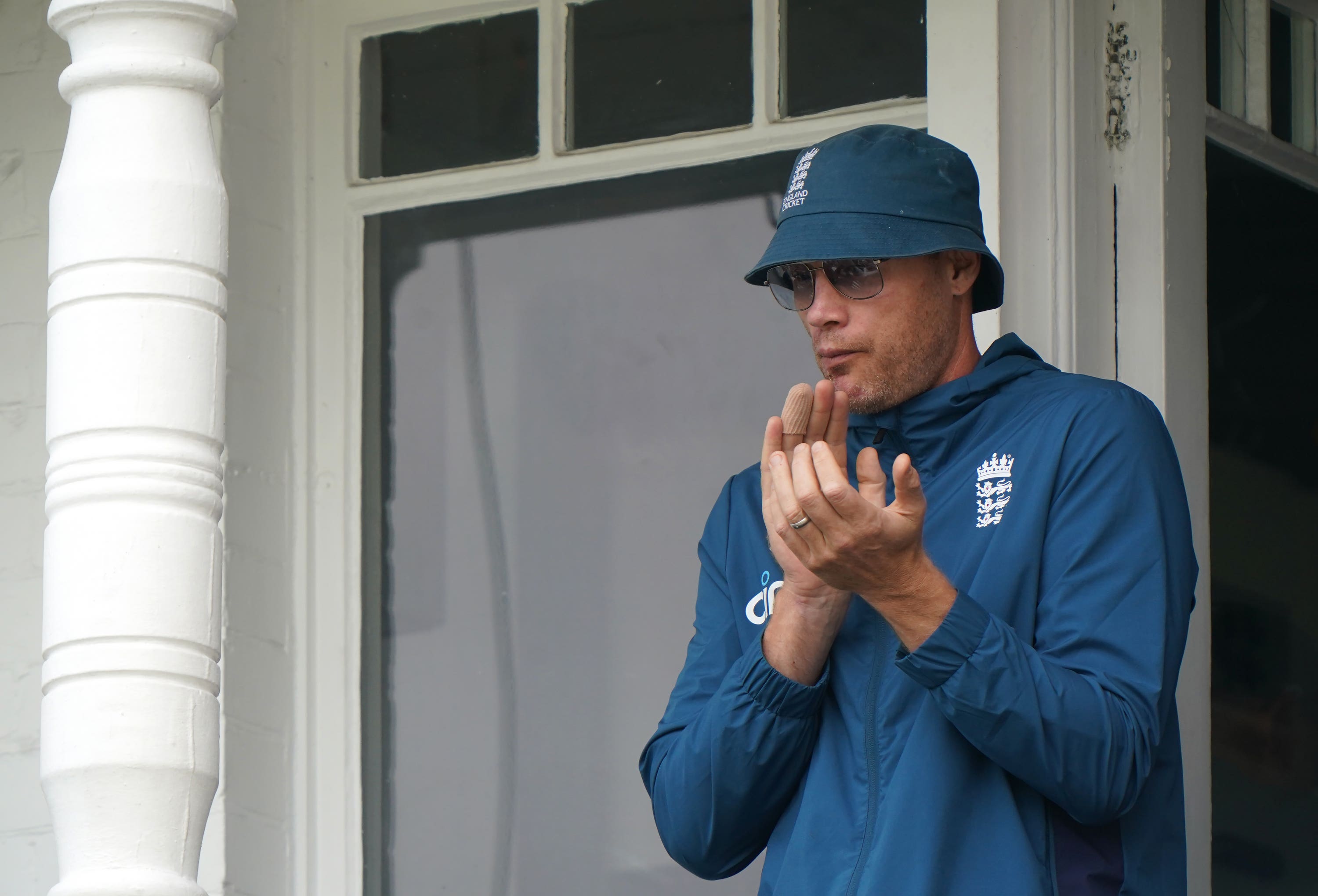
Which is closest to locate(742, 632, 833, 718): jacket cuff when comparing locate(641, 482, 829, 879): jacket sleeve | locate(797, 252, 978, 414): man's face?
locate(641, 482, 829, 879): jacket sleeve

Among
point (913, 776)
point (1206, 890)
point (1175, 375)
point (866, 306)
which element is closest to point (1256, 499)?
point (1175, 375)

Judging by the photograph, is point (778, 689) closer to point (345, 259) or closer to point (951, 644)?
point (951, 644)

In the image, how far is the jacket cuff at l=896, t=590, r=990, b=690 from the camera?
213 cm

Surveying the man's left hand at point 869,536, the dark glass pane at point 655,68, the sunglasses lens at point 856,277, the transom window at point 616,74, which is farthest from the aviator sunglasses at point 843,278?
the dark glass pane at point 655,68

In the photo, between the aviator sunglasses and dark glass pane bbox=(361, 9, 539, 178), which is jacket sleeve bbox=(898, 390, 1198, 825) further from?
dark glass pane bbox=(361, 9, 539, 178)

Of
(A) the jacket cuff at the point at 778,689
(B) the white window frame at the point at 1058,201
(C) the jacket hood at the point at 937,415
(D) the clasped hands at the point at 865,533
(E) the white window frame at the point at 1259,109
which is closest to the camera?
(D) the clasped hands at the point at 865,533

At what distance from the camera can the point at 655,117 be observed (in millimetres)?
3771

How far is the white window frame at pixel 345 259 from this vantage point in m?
3.75

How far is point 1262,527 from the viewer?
3.50 metres

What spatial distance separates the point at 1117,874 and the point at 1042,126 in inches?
54.6

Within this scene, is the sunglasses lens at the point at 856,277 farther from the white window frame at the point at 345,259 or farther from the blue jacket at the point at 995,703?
the white window frame at the point at 345,259

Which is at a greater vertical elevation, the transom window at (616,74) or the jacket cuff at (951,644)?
the transom window at (616,74)

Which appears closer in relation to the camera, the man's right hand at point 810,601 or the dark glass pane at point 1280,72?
the man's right hand at point 810,601

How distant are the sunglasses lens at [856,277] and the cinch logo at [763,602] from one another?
0.39 metres
